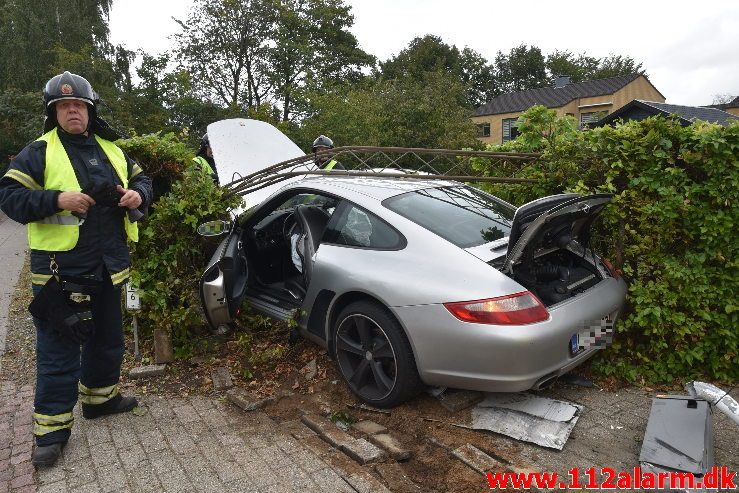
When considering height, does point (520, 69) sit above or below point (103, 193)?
above

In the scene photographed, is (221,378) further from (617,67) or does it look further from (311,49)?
(617,67)

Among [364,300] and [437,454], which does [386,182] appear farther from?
[437,454]

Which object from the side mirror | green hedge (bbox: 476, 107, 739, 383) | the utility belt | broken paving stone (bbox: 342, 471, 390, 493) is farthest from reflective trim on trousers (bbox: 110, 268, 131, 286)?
green hedge (bbox: 476, 107, 739, 383)

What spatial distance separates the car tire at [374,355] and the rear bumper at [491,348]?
93mm

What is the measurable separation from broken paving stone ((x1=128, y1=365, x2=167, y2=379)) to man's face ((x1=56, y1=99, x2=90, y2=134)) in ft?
6.27

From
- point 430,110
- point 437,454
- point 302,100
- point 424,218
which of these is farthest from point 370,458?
point 302,100

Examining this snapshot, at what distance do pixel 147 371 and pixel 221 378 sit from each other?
24.0 inches

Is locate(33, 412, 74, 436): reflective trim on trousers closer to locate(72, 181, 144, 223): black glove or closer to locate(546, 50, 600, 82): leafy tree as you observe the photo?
locate(72, 181, 144, 223): black glove

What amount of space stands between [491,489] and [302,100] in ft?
68.5

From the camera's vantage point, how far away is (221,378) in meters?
3.92

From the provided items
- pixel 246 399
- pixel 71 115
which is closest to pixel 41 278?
pixel 71 115

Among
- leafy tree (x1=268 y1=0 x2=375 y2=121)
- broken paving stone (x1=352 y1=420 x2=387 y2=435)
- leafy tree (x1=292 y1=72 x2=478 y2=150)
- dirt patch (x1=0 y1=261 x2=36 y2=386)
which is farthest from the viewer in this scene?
leafy tree (x1=268 y1=0 x2=375 y2=121)

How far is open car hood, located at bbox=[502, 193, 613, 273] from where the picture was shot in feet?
10.0

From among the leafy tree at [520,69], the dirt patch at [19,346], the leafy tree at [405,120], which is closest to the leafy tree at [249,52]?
the leafy tree at [405,120]
